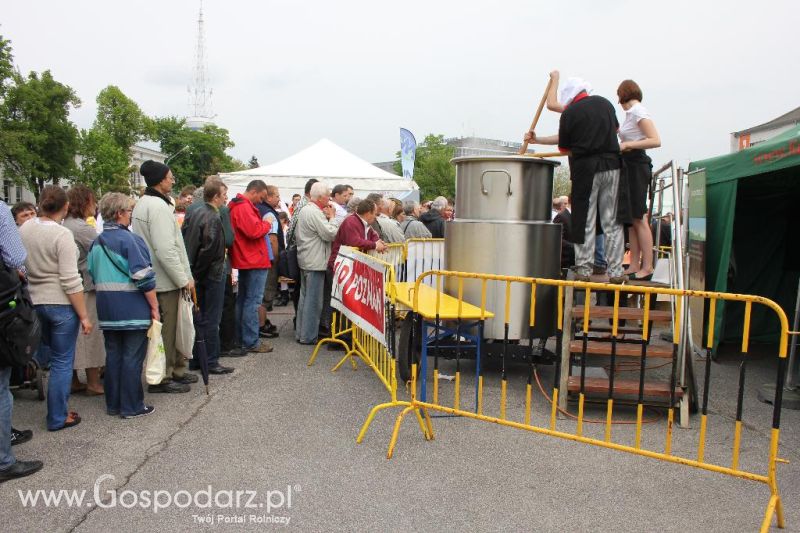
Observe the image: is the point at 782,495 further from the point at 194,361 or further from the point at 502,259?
the point at 194,361

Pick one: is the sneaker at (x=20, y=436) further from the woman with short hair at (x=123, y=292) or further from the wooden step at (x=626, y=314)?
the wooden step at (x=626, y=314)

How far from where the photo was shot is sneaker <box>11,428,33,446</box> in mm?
4473

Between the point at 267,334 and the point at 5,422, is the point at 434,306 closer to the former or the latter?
the point at 5,422

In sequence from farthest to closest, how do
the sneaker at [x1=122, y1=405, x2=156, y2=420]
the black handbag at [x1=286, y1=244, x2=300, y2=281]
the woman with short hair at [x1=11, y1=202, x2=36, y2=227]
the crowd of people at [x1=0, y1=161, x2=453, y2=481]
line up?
1. the black handbag at [x1=286, y1=244, x2=300, y2=281]
2. the woman with short hair at [x1=11, y1=202, x2=36, y2=227]
3. the sneaker at [x1=122, y1=405, x2=156, y2=420]
4. the crowd of people at [x1=0, y1=161, x2=453, y2=481]

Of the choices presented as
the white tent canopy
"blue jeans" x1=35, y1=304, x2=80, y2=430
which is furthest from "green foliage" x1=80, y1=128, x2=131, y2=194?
"blue jeans" x1=35, y1=304, x2=80, y2=430

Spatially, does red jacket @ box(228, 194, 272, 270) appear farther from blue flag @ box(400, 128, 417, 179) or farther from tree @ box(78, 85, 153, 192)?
tree @ box(78, 85, 153, 192)

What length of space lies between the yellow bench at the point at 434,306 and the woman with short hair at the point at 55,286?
98.4 inches

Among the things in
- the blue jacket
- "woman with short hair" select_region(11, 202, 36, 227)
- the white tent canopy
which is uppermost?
the white tent canopy

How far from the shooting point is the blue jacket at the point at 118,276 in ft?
16.0

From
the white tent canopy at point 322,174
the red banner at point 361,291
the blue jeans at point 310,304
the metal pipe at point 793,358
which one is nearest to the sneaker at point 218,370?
the red banner at point 361,291

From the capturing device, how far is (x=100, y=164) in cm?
5694

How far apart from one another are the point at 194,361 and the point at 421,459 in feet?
11.8

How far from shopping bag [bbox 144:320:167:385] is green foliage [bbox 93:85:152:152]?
6905cm

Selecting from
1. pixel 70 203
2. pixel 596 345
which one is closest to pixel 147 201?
pixel 70 203
